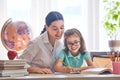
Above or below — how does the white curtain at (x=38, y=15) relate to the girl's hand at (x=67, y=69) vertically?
above

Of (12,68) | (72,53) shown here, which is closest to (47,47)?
(72,53)

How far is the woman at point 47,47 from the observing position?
2.16 metres

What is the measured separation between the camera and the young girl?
2.16 metres

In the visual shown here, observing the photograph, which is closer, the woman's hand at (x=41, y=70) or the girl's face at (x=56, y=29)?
the woman's hand at (x=41, y=70)

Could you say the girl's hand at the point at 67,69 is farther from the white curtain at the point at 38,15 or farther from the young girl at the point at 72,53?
the white curtain at the point at 38,15

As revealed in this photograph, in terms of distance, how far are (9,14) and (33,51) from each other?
2044 mm

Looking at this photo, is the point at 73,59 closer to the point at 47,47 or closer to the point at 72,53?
the point at 72,53

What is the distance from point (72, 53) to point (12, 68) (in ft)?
2.38

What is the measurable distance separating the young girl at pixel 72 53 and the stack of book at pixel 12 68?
49 cm

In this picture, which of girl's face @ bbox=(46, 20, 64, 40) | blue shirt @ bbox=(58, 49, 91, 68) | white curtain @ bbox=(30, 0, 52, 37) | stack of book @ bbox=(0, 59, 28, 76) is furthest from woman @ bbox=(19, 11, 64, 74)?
white curtain @ bbox=(30, 0, 52, 37)

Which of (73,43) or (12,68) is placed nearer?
(12,68)

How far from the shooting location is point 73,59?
7.47 feet

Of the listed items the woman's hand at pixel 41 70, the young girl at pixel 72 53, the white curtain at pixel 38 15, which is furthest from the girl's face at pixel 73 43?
the white curtain at pixel 38 15

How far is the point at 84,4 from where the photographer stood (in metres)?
4.43
